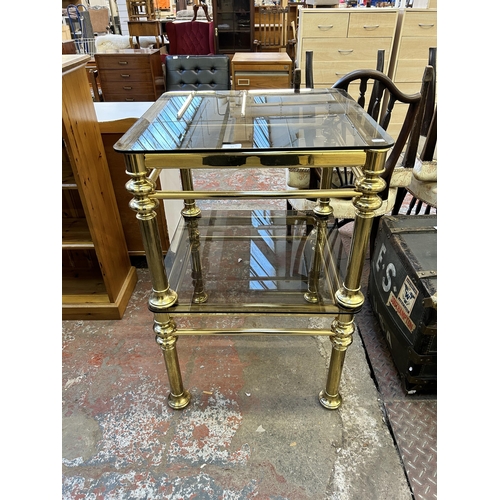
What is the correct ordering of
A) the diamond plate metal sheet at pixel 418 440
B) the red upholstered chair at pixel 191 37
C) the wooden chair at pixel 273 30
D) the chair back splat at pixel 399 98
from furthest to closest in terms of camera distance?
the red upholstered chair at pixel 191 37
the wooden chair at pixel 273 30
the chair back splat at pixel 399 98
the diamond plate metal sheet at pixel 418 440

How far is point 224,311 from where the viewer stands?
1.06 m

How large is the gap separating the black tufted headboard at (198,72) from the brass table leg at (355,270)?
2430 mm

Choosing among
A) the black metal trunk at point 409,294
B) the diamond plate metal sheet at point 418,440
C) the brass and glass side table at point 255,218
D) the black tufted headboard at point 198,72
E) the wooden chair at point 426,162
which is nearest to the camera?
the brass and glass side table at point 255,218

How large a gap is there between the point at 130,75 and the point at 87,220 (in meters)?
2.93

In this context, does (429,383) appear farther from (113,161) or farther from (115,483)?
(113,161)

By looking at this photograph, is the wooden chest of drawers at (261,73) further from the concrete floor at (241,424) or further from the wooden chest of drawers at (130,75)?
the concrete floor at (241,424)

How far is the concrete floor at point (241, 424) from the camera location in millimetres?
1007

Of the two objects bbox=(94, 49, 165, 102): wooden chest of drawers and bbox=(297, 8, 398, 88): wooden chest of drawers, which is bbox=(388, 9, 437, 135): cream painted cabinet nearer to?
bbox=(297, 8, 398, 88): wooden chest of drawers

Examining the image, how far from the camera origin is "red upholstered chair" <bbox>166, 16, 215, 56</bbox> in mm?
4812

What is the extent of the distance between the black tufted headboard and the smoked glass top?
72.0 inches

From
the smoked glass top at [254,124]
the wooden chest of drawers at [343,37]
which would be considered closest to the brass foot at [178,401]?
the smoked glass top at [254,124]

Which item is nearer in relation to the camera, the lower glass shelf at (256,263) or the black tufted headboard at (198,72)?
the lower glass shelf at (256,263)

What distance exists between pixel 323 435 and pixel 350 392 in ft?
0.64

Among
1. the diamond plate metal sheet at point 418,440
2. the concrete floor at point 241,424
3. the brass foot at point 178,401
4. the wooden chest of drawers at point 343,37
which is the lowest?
the diamond plate metal sheet at point 418,440
